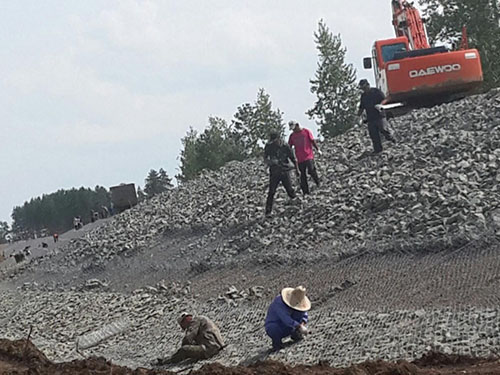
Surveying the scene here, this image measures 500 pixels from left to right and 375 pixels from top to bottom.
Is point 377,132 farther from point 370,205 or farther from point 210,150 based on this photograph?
point 210,150

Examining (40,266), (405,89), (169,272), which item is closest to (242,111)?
(40,266)

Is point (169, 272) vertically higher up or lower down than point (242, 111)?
lower down

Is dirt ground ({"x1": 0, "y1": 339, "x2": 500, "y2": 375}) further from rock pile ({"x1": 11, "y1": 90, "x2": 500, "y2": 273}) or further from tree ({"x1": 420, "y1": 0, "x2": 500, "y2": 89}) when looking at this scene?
tree ({"x1": 420, "y1": 0, "x2": 500, "y2": 89})

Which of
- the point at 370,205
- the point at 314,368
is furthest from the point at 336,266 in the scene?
the point at 314,368

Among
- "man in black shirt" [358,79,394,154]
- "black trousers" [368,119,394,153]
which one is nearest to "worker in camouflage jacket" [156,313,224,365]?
"man in black shirt" [358,79,394,154]

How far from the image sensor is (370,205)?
14562 millimetres

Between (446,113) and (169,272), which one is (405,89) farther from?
(169,272)

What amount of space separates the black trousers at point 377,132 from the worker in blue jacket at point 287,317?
28.9 feet

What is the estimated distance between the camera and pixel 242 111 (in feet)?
213

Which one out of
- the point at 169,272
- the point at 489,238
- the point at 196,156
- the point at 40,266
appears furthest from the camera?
the point at 196,156

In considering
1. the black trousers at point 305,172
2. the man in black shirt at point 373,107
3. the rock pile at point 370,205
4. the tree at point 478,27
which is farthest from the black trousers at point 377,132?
the tree at point 478,27

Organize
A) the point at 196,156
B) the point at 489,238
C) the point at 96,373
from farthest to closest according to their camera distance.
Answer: the point at 196,156 < the point at 489,238 < the point at 96,373

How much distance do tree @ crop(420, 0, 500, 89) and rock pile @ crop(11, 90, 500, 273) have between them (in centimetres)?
2617

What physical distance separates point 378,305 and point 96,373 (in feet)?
11.8
